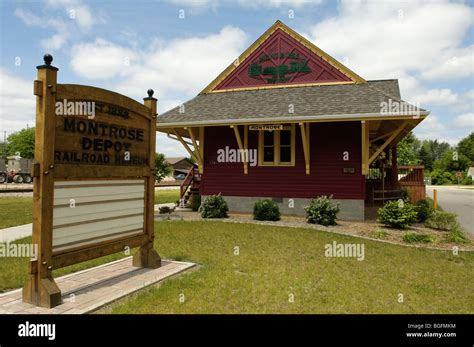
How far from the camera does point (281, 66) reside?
1628cm

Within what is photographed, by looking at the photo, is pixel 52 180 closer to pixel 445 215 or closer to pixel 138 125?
pixel 138 125

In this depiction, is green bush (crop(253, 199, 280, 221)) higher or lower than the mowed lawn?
higher

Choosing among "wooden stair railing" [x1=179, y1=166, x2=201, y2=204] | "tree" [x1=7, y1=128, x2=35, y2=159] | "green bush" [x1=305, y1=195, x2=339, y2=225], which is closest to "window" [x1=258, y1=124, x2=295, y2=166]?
"green bush" [x1=305, y1=195, x2=339, y2=225]

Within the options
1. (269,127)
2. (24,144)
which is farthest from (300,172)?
(24,144)

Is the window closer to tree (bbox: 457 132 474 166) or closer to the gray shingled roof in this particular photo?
the gray shingled roof

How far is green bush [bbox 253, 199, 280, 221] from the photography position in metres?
12.9

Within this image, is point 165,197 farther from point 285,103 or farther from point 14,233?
point 14,233

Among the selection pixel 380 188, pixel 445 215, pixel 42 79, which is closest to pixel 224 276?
pixel 42 79

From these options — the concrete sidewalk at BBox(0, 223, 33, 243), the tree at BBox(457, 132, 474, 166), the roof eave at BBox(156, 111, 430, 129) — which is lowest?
the concrete sidewalk at BBox(0, 223, 33, 243)

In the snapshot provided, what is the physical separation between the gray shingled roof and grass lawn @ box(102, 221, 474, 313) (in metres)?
5.65

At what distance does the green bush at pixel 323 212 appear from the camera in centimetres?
1212

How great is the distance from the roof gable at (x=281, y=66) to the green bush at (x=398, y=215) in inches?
250

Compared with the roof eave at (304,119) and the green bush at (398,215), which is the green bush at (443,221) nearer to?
the green bush at (398,215)

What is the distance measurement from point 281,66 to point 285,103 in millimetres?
2892
